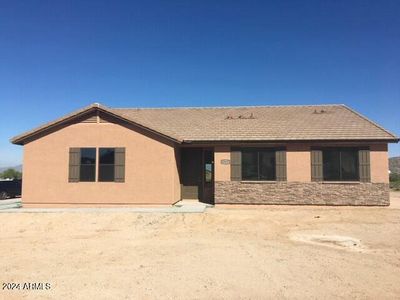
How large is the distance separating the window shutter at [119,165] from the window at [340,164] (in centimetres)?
921

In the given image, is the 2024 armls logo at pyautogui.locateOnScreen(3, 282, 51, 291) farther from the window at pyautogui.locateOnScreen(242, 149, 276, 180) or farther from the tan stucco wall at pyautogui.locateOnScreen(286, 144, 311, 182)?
the tan stucco wall at pyautogui.locateOnScreen(286, 144, 311, 182)

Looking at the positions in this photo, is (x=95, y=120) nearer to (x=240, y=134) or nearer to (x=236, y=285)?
(x=240, y=134)

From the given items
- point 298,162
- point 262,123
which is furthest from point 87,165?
point 298,162

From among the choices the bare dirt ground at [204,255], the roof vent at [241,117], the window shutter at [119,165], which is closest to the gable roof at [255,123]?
the roof vent at [241,117]

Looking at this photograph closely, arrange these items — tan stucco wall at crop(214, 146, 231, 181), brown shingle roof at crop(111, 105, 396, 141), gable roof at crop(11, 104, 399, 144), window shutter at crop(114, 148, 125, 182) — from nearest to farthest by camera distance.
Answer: window shutter at crop(114, 148, 125, 182) < gable roof at crop(11, 104, 399, 144) < brown shingle roof at crop(111, 105, 396, 141) < tan stucco wall at crop(214, 146, 231, 181)

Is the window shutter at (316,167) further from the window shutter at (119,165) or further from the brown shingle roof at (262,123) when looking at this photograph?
the window shutter at (119,165)

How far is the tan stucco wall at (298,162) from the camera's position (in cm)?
1630

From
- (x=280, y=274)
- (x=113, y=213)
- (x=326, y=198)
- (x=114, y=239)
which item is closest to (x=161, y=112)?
(x=113, y=213)

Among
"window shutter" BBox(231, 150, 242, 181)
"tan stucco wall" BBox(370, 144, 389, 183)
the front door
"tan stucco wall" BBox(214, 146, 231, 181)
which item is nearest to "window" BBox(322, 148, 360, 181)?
"tan stucco wall" BBox(370, 144, 389, 183)

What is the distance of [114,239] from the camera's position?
10.7 meters

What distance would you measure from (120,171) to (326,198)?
9482 millimetres

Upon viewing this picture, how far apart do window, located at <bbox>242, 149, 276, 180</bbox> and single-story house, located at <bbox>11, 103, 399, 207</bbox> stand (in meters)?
0.05

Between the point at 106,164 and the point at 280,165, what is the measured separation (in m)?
8.04

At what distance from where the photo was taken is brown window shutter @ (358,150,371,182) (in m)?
16.0
